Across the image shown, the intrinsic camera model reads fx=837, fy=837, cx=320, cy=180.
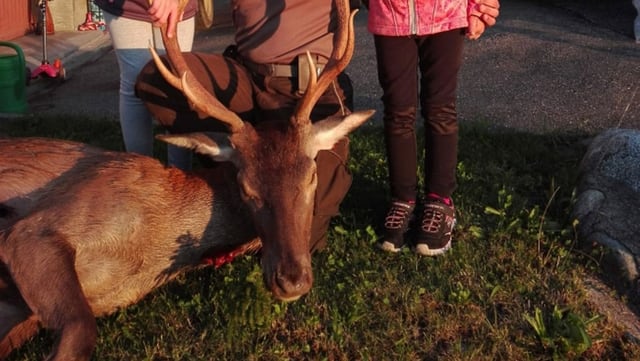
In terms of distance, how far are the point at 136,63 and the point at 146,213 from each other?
55.7 inches

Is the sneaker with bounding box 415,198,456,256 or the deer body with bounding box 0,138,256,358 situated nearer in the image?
the deer body with bounding box 0,138,256,358

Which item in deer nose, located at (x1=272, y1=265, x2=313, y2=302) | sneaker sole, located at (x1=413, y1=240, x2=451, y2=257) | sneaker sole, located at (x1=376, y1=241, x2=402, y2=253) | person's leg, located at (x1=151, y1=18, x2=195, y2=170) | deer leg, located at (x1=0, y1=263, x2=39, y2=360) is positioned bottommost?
deer leg, located at (x1=0, y1=263, x2=39, y2=360)

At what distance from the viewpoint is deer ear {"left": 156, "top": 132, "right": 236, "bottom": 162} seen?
4.63 meters

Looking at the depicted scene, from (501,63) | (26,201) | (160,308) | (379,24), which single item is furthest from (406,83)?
(501,63)

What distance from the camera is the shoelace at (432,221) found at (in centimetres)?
502

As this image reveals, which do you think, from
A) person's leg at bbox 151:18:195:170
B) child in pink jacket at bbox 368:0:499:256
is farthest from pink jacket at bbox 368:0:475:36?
person's leg at bbox 151:18:195:170

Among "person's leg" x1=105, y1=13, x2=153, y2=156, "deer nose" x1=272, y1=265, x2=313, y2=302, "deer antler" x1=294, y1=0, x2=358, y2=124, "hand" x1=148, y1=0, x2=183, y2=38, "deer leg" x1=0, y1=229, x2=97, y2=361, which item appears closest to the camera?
"deer leg" x1=0, y1=229, x2=97, y2=361

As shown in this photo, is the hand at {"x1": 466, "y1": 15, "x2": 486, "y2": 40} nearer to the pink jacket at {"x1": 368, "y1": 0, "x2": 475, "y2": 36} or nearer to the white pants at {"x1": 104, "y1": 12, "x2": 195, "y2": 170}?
the pink jacket at {"x1": 368, "y1": 0, "x2": 475, "y2": 36}

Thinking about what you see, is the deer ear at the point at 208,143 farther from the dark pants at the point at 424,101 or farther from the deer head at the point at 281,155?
the dark pants at the point at 424,101

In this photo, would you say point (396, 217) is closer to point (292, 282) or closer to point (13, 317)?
point (292, 282)

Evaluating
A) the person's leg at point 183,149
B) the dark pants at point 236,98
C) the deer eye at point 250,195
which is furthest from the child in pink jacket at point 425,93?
the person's leg at point 183,149

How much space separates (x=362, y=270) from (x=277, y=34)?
1.54 meters

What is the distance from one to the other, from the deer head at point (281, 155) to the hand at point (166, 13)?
0.21ft

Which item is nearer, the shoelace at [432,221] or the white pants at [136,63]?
the shoelace at [432,221]
